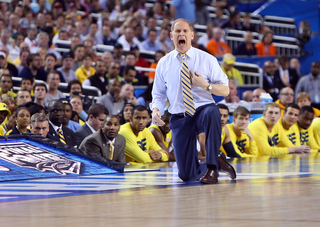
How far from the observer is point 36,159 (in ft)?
18.3

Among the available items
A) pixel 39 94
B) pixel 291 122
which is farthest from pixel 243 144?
pixel 39 94

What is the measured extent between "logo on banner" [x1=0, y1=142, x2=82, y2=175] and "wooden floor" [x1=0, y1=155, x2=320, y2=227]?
292mm

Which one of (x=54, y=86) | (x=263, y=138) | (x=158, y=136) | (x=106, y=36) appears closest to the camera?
(x=158, y=136)

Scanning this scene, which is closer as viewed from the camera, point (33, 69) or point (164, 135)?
point (164, 135)

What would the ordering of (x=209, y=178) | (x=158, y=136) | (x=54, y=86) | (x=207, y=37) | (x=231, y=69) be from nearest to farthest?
1. (x=209, y=178)
2. (x=158, y=136)
3. (x=54, y=86)
4. (x=231, y=69)
5. (x=207, y=37)

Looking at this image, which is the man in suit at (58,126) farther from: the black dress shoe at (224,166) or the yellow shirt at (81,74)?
the yellow shirt at (81,74)

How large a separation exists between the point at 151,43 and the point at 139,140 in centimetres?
668

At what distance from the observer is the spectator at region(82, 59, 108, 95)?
35.7 ft

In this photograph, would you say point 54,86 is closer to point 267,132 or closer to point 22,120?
point 22,120

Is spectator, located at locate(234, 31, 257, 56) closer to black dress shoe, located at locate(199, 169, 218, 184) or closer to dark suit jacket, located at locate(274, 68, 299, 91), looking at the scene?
dark suit jacket, located at locate(274, 68, 299, 91)

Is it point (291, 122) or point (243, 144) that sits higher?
point (291, 122)

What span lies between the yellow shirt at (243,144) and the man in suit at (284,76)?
4.32m

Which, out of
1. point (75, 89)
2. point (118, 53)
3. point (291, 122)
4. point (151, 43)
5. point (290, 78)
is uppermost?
point (151, 43)

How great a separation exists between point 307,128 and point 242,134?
147cm
